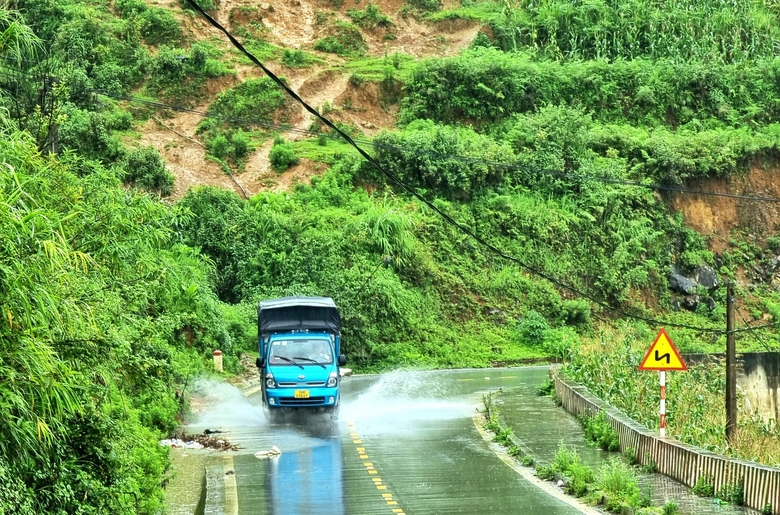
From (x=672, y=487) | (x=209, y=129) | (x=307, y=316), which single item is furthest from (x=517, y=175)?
(x=672, y=487)

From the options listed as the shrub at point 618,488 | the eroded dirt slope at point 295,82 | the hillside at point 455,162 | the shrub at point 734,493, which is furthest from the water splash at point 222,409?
the eroded dirt slope at point 295,82

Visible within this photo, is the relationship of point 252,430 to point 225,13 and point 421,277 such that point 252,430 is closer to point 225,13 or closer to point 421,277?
point 421,277

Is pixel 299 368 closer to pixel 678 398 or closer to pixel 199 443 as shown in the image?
pixel 199 443

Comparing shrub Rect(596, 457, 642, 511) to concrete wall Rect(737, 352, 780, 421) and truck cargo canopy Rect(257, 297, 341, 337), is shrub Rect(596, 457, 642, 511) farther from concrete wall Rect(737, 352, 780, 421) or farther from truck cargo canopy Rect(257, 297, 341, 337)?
concrete wall Rect(737, 352, 780, 421)

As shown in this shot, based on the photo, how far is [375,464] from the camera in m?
20.8

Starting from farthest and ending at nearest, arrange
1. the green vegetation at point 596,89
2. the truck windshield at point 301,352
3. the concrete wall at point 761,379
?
the green vegetation at point 596,89 → the concrete wall at point 761,379 → the truck windshield at point 301,352

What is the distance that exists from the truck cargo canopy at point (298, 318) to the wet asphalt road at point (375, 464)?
87.9 inches

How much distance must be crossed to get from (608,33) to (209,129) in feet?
90.0

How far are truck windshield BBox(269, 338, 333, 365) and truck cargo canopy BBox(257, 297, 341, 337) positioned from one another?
3.85 ft

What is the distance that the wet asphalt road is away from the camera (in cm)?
1695

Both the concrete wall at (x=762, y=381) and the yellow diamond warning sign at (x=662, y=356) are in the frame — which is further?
the concrete wall at (x=762, y=381)

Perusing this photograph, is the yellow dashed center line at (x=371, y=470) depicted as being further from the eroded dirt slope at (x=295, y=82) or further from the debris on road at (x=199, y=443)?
the eroded dirt slope at (x=295, y=82)

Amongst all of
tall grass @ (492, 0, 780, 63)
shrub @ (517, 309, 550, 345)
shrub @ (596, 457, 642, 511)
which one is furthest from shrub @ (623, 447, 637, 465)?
tall grass @ (492, 0, 780, 63)

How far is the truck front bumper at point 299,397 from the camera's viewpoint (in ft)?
87.1
